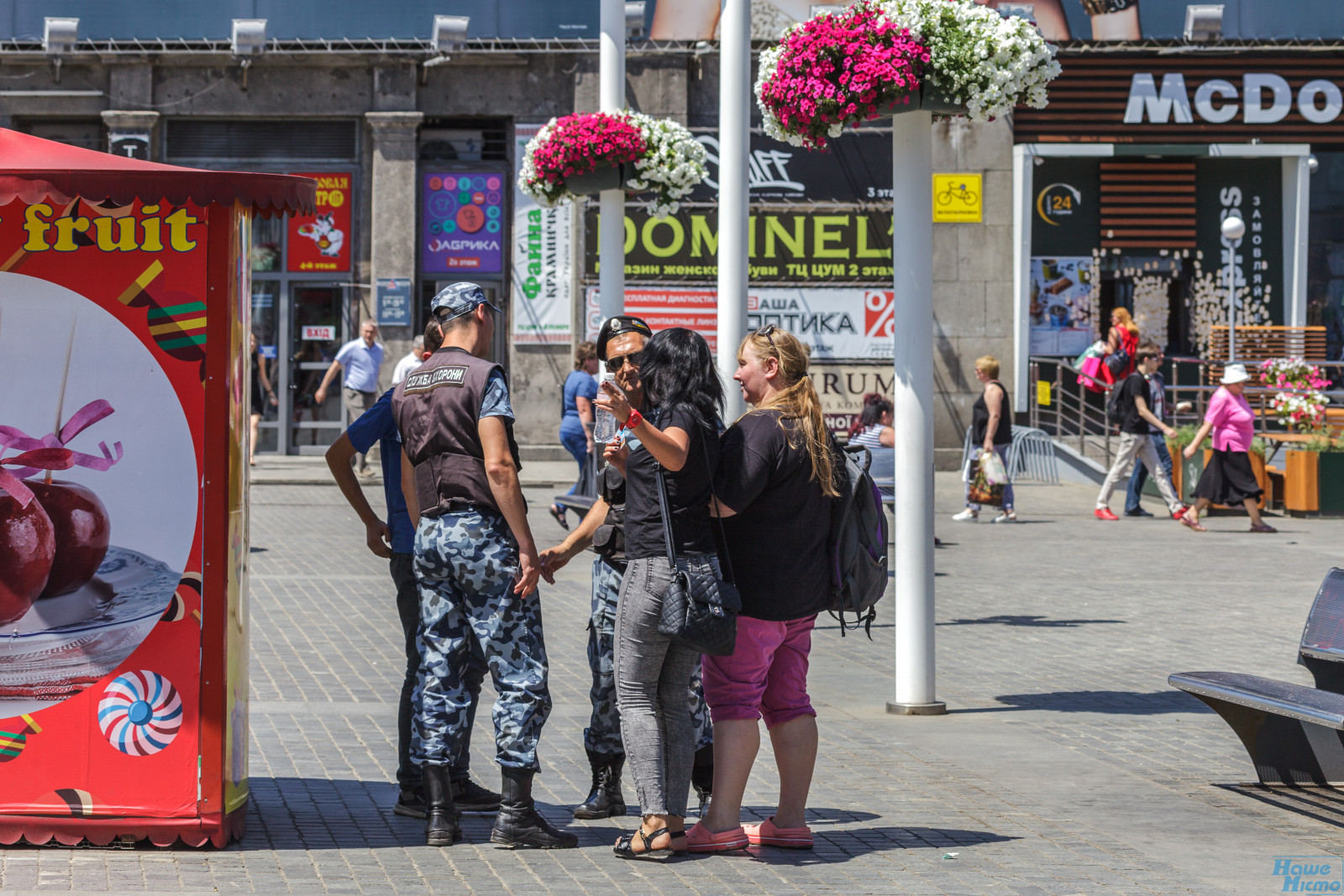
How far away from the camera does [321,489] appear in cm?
1944

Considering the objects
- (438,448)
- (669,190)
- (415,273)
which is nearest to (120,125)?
(415,273)

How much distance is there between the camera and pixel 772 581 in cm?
525

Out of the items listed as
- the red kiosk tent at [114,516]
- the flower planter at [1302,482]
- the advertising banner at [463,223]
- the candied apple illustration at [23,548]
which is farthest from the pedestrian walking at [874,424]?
the advertising banner at [463,223]

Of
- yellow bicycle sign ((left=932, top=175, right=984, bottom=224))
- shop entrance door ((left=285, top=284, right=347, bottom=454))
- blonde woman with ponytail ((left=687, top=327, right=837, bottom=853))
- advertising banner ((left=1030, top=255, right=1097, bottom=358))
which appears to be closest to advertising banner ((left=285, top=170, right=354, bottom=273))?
shop entrance door ((left=285, top=284, right=347, bottom=454))

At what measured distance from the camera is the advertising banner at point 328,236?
2334 centimetres

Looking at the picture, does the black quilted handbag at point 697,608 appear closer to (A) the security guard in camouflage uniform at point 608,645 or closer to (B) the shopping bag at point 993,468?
(A) the security guard in camouflage uniform at point 608,645

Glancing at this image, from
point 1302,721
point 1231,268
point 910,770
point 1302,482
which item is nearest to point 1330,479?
point 1302,482

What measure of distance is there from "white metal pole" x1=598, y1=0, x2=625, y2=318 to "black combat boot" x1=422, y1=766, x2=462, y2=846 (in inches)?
259

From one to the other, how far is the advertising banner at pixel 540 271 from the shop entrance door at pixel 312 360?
8.73 ft

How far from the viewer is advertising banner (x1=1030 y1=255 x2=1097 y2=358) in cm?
2345

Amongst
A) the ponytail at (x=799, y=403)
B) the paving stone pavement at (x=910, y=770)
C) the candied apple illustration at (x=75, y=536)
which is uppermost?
the ponytail at (x=799, y=403)

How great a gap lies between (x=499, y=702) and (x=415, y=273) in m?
18.5

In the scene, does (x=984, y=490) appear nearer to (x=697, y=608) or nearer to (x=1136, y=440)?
(x=1136, y=440)

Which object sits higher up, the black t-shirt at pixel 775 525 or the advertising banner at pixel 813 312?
the advertising banner at pixel 813 312
